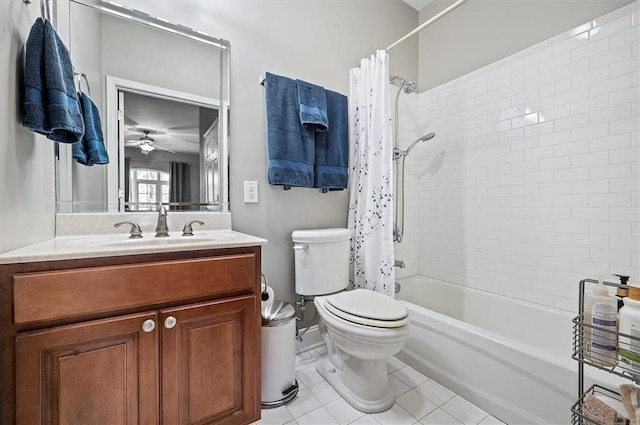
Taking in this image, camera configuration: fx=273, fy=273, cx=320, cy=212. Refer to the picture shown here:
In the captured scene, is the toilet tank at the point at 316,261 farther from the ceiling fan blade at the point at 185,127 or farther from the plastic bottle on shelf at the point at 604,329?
the plastic bottle on shelf at the point at 604,329

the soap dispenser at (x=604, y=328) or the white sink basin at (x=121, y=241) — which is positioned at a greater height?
the white sink basin at (x=121, y=241)

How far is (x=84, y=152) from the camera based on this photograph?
124 cm

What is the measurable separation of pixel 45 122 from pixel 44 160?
33cm

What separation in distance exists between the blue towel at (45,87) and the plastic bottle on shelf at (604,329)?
66.6 inches

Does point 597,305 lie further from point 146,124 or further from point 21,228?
point 146,124

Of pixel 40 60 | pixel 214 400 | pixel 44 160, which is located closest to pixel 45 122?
pixel 40 60

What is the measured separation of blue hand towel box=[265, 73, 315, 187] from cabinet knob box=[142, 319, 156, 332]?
3.08 feet

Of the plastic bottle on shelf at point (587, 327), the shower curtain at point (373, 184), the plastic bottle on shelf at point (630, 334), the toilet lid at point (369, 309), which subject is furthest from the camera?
the shower curtain at point (373, 184)

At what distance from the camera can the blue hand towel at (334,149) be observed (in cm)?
177

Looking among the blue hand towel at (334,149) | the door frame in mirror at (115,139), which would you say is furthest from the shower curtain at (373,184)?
the door frame in mirror at (115,139)

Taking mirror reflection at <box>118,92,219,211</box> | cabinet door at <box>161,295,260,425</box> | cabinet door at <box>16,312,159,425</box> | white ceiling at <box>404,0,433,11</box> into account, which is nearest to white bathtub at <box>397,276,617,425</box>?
cabinet door at <box>161,295,260,425</box>

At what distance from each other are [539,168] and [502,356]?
3.83 ft

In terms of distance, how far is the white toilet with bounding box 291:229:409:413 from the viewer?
1.20 m

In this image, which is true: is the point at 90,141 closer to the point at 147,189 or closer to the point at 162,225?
the point at 147,189
